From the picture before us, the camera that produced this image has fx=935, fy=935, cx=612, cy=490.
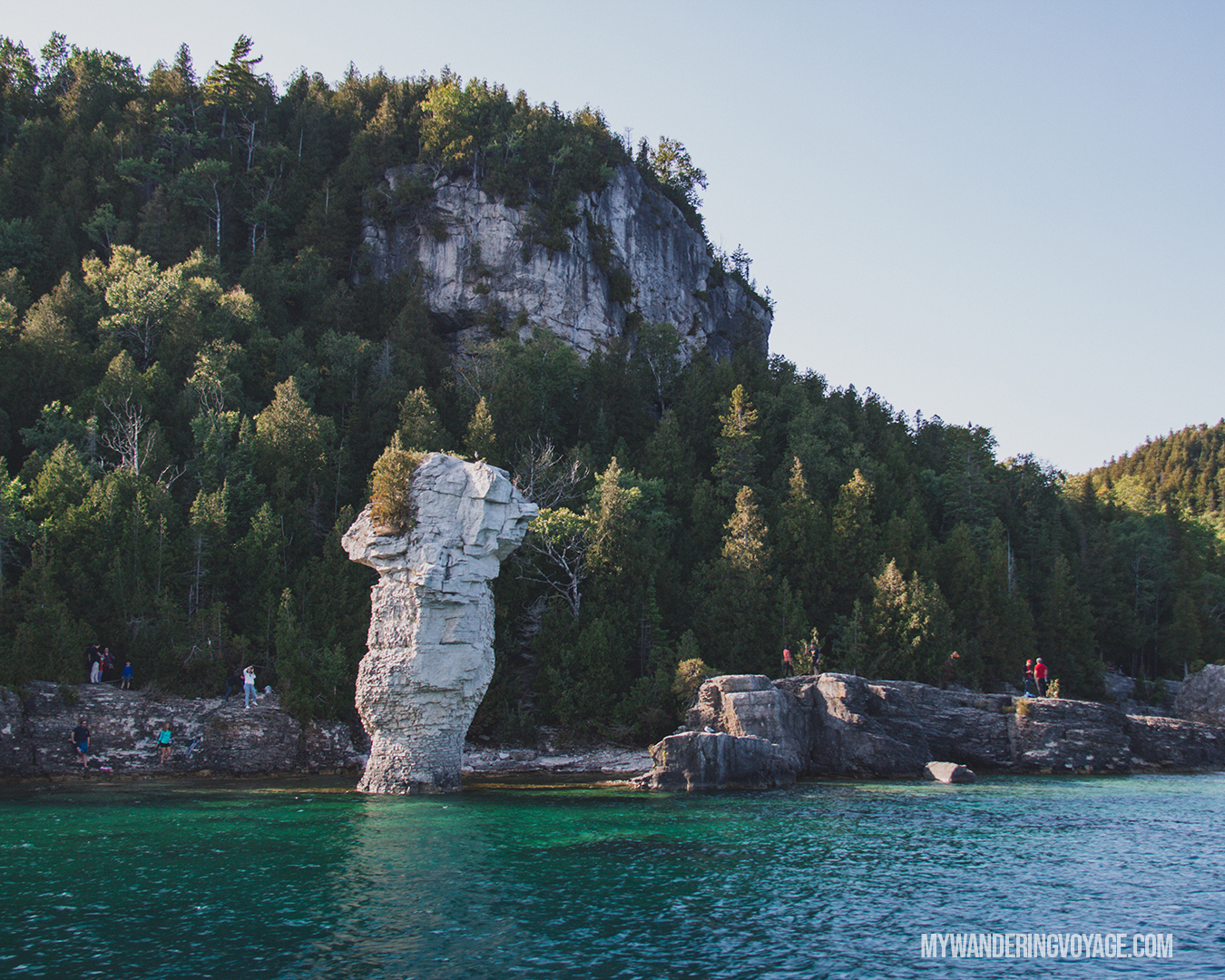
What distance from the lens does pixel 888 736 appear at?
3925cm

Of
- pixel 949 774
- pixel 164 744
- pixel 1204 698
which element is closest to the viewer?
pixel 949 774

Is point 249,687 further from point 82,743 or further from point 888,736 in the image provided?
point 888,736

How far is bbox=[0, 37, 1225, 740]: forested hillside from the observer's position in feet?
144

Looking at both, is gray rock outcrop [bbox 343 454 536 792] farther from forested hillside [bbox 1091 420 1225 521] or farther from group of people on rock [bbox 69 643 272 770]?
forested hillside [bbox 1091 420 1225 521]

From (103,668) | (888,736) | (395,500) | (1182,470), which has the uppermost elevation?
(1182,470)

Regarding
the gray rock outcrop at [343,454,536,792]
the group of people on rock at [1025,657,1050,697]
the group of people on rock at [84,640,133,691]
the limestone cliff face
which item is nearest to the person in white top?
the group of people on rock at [84,640,133,691]

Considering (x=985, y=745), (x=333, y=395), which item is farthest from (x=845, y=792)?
(x=333, y=395)

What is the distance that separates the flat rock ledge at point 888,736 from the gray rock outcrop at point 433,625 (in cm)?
775

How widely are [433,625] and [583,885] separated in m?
16.2

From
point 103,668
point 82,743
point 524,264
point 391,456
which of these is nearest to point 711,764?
point 391,456

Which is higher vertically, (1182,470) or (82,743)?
(1182,470)

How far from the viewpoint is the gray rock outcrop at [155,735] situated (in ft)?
114

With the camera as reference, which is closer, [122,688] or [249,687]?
[122,688]

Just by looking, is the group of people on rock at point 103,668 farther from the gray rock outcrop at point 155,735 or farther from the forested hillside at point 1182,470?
the forested hillside at point 1182,470
